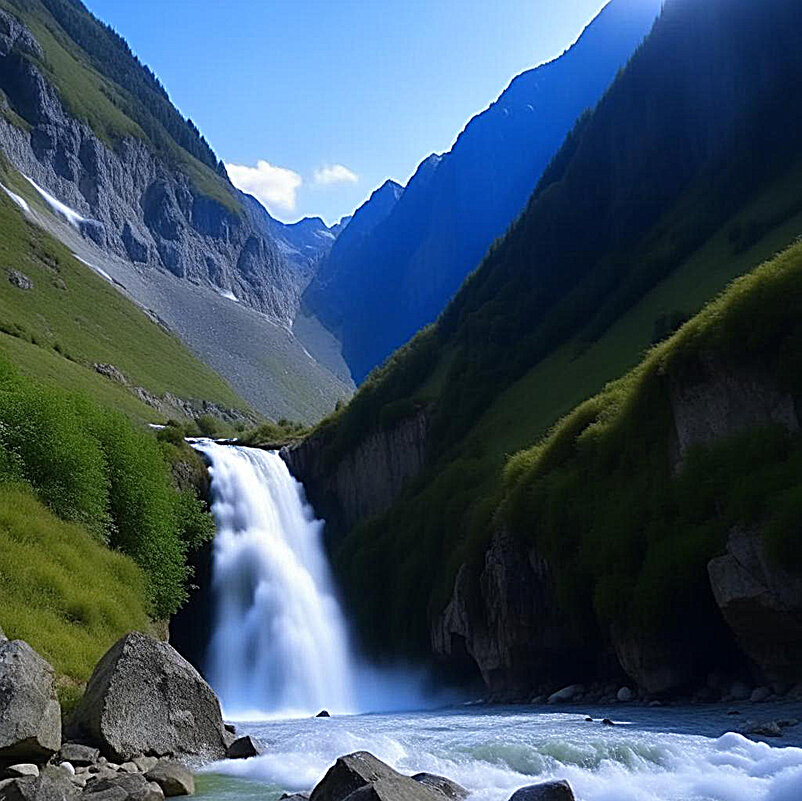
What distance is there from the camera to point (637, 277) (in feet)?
244

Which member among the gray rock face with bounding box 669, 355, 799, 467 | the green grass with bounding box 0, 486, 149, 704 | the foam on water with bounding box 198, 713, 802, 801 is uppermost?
the gray rock face with bounding box 669, 355, 799, 467

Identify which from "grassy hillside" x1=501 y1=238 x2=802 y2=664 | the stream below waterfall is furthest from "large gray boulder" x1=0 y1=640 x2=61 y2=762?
"grassy hillside" x1=501 y1=238 x2=802 y2=664

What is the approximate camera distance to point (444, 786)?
16.3 m

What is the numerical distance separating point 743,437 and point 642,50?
2919 inches

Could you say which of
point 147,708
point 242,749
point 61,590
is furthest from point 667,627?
point 61,590

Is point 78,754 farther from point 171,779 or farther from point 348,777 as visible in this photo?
point 348,777

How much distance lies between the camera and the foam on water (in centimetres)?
1589

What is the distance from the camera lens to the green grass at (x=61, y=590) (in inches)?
955

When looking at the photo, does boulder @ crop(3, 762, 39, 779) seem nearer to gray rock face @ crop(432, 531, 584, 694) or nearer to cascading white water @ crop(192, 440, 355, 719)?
gray rock face @ crop(432, 531, 584, 694)

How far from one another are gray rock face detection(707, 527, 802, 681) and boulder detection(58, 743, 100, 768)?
20.4 metres

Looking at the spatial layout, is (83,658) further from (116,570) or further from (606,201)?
(606,201)

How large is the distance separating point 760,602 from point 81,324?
12672cm

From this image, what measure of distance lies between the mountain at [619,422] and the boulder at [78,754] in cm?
2046

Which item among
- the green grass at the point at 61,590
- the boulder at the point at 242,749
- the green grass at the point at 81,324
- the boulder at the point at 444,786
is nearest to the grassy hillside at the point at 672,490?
the boulder at the point at 444,786
